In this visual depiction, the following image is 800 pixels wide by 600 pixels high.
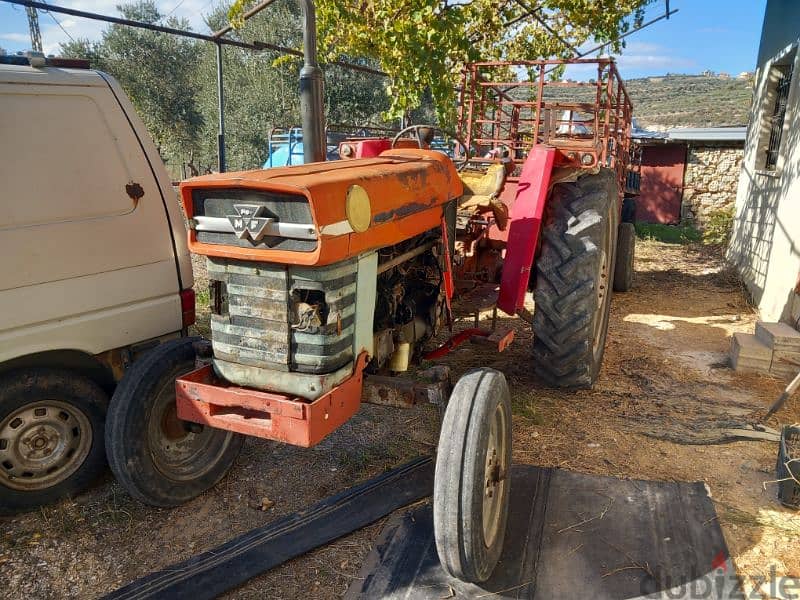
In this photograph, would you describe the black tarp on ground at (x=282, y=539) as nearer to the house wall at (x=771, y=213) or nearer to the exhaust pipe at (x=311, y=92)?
the exhaust pipe at (x=311, y=92)

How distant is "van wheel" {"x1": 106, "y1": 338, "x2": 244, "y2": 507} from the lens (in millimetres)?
2742

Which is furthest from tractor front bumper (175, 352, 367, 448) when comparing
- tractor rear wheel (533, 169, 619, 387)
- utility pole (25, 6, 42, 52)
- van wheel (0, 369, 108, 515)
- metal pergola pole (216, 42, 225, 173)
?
utility pole (25, 6, 42, 52)

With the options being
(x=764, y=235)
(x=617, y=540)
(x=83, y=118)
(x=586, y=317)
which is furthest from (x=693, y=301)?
(x=83, y=118)

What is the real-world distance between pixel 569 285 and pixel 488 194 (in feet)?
3.08

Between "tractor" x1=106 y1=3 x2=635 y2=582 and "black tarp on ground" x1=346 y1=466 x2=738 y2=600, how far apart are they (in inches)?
8.7

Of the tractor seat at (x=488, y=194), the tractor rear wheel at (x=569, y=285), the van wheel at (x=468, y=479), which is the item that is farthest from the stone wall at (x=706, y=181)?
the van wheel at (x=468, y=479)

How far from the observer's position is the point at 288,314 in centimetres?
239

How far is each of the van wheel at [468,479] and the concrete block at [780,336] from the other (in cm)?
343

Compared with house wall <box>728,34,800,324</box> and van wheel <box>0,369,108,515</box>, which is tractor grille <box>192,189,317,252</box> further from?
house wall <box>728,34,800,324</box>

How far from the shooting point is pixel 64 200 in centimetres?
304

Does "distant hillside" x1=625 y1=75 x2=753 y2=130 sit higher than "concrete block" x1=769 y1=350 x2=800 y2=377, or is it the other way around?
"distant hillside" x1=625 y1=75 x2=753 y2=130

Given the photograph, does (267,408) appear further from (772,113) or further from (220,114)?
(772,113)

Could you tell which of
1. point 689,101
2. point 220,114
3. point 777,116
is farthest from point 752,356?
point 689,101

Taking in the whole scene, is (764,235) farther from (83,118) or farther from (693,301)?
(83,118)
